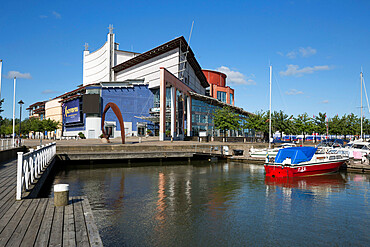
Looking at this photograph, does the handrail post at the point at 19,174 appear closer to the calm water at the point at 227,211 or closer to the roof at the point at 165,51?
the calm water at the point at 227,211

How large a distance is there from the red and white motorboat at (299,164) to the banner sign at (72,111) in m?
63.8

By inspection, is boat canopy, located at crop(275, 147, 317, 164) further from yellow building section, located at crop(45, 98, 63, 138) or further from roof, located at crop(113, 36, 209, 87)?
yellow building section, located at crop(45, 98, 63, 138)

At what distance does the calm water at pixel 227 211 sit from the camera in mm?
9852

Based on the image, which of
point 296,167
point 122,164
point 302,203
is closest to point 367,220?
point 302,203

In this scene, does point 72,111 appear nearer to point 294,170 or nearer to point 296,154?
point 296,154

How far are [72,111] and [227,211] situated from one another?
76.9m

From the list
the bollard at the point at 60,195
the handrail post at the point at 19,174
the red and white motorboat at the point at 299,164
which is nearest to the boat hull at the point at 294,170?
the red and white motorboat at the point at 299,164

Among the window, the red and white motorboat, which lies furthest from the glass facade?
the red and white motorboat

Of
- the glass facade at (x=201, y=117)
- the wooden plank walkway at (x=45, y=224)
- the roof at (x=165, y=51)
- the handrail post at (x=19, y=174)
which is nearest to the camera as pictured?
the wooden plank walkway at (x=45, y=224)

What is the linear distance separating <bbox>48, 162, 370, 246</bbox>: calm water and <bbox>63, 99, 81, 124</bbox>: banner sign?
2364 inches

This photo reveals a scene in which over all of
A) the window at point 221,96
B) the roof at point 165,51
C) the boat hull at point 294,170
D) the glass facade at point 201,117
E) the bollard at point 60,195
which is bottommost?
the boat hull at point 294,170

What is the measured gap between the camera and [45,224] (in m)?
7.27

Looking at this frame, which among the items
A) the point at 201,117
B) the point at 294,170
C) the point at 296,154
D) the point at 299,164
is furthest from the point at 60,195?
the point at 201,117

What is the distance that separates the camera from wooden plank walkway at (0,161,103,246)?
20.4 ft
